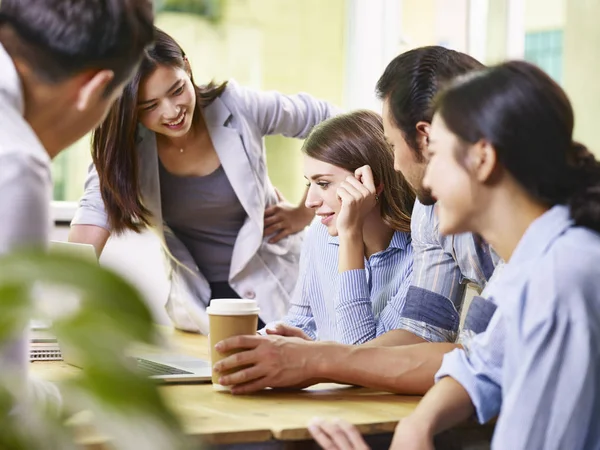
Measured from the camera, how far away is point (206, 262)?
262 cm

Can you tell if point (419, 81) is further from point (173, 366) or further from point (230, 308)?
point (173, 366)

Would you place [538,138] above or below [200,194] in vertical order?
above

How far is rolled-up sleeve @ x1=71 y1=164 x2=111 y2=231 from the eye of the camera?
8.23 feet

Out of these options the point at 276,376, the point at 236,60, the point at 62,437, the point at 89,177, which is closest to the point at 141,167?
the point at 89,177

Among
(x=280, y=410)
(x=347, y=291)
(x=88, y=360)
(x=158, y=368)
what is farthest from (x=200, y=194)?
(x=88, y=360)

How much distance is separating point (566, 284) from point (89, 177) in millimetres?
1764

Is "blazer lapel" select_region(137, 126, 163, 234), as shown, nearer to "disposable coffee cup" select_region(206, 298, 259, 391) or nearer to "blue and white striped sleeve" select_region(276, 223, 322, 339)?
"blue and white striped sleeve" select_region(276, 223, 322, 339)

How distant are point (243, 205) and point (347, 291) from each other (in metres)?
0.77

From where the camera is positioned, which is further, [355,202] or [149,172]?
[149,172]

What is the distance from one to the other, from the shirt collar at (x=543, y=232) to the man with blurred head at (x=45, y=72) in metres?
0.55

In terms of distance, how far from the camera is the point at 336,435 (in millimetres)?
1161

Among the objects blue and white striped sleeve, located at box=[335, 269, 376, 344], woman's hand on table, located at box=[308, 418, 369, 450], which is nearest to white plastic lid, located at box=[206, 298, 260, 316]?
woman's hand on table, located at box=[308, 418, 369, 450]

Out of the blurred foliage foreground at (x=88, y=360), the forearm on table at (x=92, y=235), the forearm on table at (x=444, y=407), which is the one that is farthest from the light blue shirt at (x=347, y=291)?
the blurred foliage foreground at (x=88, y=360)

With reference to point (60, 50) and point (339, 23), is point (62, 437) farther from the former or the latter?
point (339, 23)
